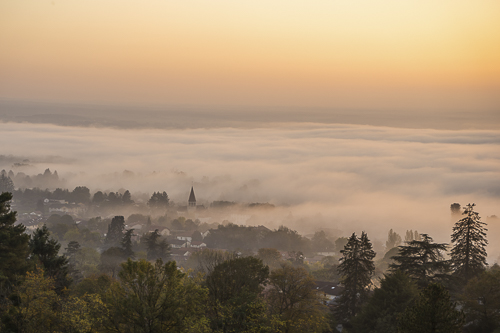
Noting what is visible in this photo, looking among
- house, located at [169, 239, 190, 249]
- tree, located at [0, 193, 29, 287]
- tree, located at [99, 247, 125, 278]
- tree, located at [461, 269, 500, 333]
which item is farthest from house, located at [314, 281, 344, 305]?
house, located at [169, 239, 190, 249]

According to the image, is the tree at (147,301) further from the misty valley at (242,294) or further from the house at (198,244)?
the house at (198,244)

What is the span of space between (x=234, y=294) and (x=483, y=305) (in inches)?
450

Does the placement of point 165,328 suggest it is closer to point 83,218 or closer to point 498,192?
point 83,218

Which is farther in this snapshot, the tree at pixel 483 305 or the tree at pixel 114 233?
the tree at pixel 114 233

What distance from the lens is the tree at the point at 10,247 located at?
789 inches

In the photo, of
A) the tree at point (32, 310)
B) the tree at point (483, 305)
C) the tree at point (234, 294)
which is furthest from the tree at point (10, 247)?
the tree at point (483, 305)

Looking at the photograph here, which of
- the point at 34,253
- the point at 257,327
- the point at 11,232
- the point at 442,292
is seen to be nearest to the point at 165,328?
the point at 257,327

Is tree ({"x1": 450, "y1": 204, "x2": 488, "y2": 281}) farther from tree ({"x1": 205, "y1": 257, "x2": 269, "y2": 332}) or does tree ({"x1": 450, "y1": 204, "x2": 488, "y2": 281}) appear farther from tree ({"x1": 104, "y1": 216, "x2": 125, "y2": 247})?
tree ({"x1": 104, "y1": 216, "x2": 125, "y2": 247})


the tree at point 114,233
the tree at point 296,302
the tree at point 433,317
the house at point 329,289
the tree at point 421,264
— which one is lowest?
the tree at point 114,233

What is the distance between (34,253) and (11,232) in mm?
3836

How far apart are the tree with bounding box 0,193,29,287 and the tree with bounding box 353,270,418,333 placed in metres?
15.0

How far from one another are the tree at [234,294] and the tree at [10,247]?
829 centimetres

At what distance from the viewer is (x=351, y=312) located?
1064 inches

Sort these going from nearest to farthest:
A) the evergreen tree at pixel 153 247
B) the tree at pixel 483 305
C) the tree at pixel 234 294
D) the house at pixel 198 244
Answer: the tree at pixel 234 294 → the tree at pixel 483 305 → the evergreen tree at pixel 153 247 → the house at pixel 198 244
